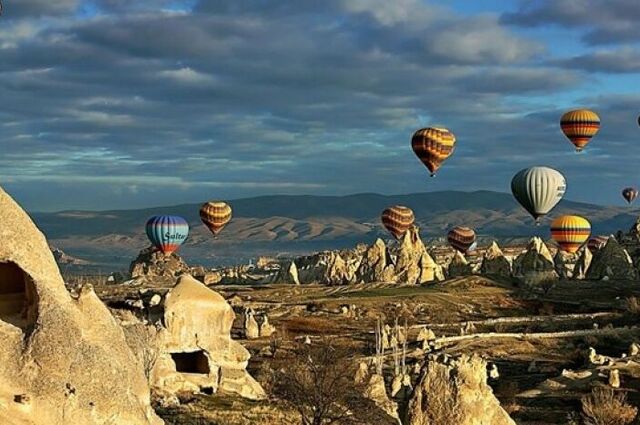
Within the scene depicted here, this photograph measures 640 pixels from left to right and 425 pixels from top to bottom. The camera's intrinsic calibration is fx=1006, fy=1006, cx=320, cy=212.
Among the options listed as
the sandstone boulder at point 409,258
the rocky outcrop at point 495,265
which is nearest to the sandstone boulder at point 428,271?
the sandstone boulder at point 409,258

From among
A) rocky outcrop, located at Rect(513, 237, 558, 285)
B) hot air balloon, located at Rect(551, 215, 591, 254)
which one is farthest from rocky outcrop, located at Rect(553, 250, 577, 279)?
hot air balloon, located at Rect(551, 215, 591, 254)

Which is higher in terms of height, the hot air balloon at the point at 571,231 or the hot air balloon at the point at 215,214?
the hot air balloon at the point at 215,214

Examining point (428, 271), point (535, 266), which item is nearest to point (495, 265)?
point (535, 266)

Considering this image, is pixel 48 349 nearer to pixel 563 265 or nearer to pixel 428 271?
pixel 428 271

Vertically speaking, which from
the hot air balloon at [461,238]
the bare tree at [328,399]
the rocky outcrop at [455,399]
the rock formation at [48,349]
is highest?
the rock formation at [48,349]

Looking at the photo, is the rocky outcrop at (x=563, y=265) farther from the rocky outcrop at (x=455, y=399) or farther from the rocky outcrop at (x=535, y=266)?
the rocky outcrop at (x=455, y=399)

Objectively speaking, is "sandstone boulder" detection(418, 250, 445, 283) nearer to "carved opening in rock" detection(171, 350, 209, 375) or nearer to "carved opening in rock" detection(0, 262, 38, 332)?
"carved opening in rock" detection(171, 350, 209, 375)
